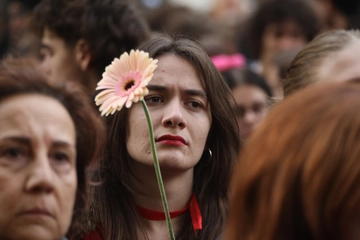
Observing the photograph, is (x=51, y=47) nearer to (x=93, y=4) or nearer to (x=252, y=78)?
(x=93, y=4)

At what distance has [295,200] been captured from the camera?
2.18 m

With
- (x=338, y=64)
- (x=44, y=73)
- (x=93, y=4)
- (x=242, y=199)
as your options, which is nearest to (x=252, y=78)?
(x=93, y=4)

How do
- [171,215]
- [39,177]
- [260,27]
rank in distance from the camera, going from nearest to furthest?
[39,177], [171,215], [260,27]

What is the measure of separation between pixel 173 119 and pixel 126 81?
0.30m

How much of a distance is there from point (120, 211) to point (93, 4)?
1.63 m

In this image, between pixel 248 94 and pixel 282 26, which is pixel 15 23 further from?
pixel 248 94

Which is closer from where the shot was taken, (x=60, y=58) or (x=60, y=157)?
(x=60, y=157)

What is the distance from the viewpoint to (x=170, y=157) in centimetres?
352

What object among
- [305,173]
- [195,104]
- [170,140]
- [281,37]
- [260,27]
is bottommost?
[305,173]

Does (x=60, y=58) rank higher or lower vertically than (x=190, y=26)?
lower

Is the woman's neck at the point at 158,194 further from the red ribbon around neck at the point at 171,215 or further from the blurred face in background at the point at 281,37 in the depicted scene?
the blurred face in background at the point at 281,37

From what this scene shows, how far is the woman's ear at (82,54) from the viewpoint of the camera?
4812mm

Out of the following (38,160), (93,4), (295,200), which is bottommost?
(295,200)

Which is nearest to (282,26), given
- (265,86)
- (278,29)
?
(278,29)
